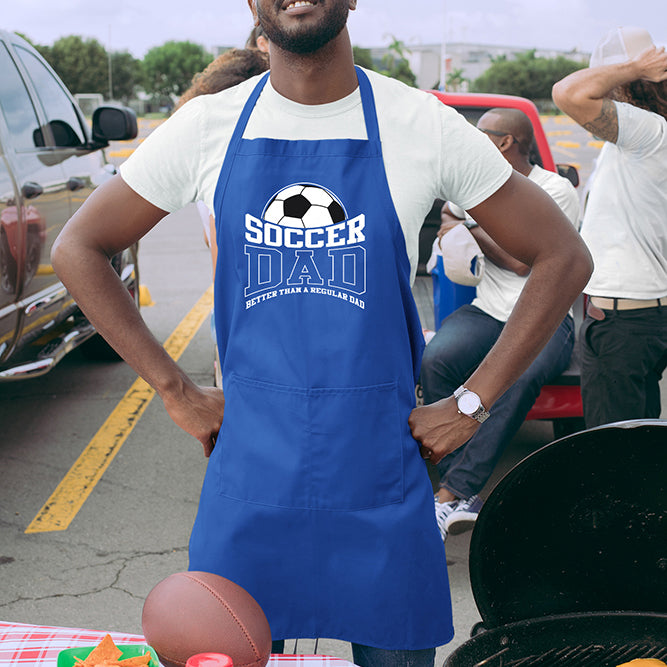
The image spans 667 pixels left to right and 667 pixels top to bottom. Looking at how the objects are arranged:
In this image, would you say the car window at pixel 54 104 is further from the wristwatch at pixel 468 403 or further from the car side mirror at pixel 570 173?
the wristwatch at pixel 468 403

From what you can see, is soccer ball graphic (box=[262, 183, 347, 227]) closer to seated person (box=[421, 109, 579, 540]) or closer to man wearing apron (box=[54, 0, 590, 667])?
man wearing apron (box=[54, 0, 590, 667])

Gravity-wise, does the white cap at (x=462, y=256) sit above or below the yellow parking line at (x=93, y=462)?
above

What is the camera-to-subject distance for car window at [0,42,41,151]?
459 centimetres

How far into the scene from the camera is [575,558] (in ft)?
6.01

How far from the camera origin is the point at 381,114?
1735 millimetres

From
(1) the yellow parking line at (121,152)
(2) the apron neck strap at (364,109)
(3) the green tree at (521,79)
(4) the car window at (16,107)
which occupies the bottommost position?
(3) the green tree at (521,79)

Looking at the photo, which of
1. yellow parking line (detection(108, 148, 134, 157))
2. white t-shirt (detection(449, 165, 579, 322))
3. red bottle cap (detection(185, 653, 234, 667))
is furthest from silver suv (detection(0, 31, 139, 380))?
yellow parking line (detection(108, 148, 134, 157))

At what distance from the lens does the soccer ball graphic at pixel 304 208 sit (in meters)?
1.66

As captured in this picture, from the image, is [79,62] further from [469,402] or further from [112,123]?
[469,402]

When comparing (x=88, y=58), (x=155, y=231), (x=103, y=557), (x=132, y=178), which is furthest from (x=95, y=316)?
(x=88, y=58)

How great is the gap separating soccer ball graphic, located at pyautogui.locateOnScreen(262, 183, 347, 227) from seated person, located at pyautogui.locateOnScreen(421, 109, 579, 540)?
210 centimetres

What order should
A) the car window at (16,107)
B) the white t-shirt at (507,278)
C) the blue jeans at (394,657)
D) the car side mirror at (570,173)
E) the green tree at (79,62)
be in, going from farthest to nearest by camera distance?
the green tree at (79,62)
the car side mirror at (570,173)
the car window at (16,107)
the white t-shirt at (507,278)
the blue jeans at (394,657)

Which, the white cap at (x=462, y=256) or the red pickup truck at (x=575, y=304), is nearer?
the white cap at (x=462, y=256)

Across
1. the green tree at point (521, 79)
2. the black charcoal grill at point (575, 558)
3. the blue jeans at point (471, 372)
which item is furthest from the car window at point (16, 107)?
the green tree at point (521, 79)
